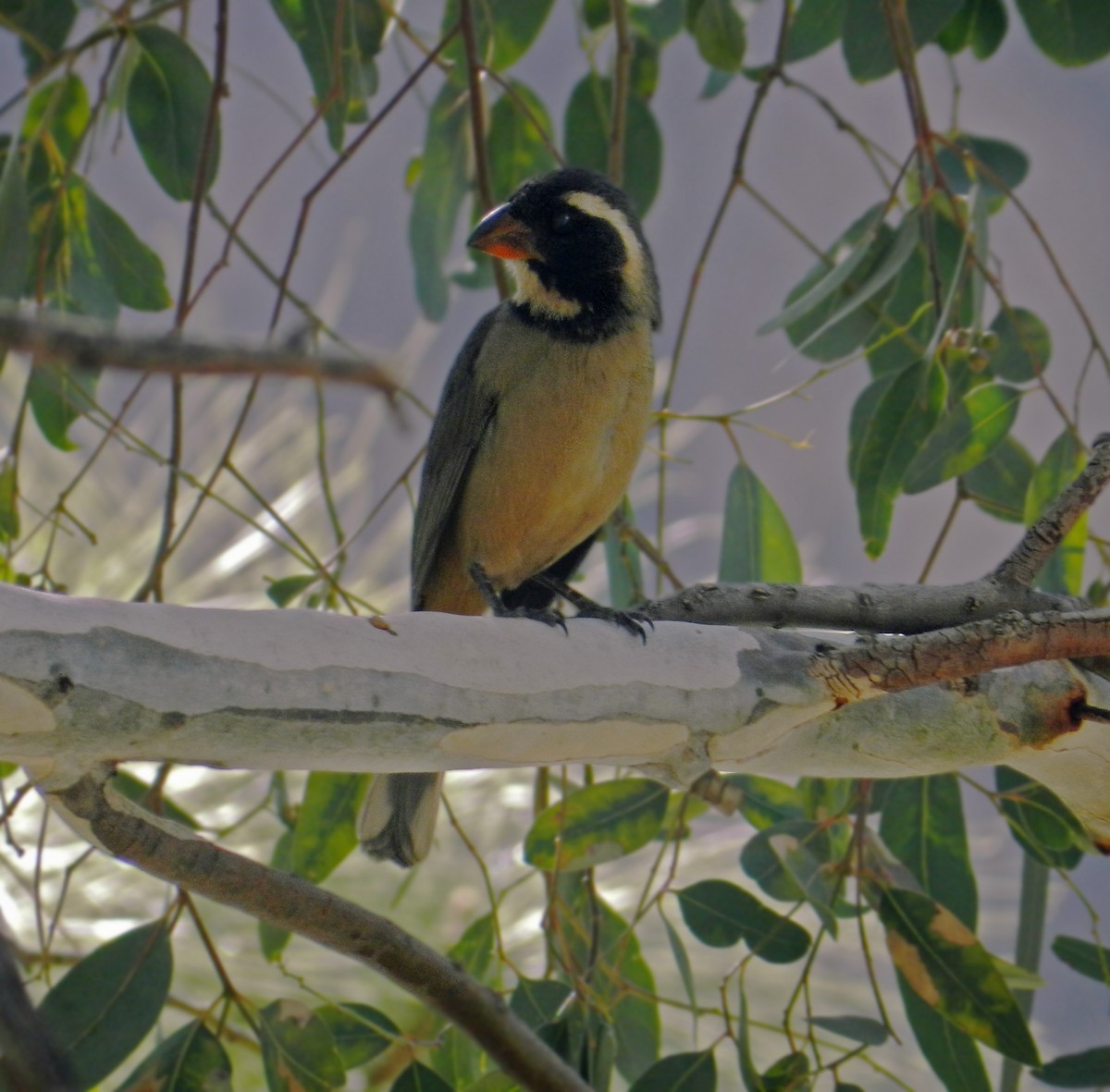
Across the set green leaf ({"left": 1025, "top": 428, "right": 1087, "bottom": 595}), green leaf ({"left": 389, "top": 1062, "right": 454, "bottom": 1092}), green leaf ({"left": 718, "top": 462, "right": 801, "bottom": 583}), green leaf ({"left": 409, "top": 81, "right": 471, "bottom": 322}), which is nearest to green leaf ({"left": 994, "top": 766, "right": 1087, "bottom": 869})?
green leaf ({"left": 1025, "top": 428, "right": 1087, "bottom": 595})

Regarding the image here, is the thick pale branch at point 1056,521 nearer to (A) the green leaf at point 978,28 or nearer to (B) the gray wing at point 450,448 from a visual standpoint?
(B) the gray wing at point 450,448

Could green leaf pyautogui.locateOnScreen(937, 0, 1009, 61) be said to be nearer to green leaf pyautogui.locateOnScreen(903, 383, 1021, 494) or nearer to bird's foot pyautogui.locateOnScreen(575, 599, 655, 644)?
green leaf pyautogui.locateOnScreen(903, 383, 1021, 494)

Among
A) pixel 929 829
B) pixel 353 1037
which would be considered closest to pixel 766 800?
pixel 929 829

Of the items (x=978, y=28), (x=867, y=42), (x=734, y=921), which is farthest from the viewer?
(x=978, y=28)

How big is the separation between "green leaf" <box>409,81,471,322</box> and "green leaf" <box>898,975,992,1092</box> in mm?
1494

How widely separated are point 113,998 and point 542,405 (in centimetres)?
108

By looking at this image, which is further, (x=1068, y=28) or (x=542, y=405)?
(x=1068, y=28)

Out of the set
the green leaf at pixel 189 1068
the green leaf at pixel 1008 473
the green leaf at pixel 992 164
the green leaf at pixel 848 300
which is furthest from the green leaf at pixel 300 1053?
the green leaf at pixel 992 164

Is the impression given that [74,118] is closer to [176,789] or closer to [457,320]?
[176,789]

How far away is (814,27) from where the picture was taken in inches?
98.2

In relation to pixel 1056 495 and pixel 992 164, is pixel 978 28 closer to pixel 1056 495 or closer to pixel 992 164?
pixel 992 164

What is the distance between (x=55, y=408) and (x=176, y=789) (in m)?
1.13

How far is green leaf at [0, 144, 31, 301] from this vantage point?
199cm

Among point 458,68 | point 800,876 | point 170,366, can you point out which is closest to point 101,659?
point 170,366
